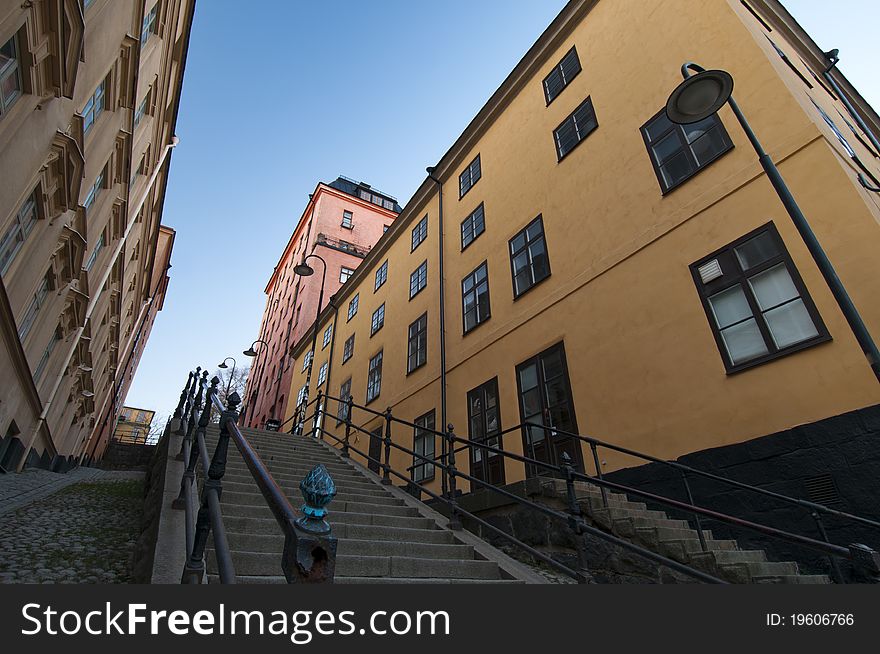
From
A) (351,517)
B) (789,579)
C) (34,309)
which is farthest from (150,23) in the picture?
(789,579)

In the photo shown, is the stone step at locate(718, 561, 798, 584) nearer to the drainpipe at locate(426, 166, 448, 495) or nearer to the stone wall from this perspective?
the stone wall

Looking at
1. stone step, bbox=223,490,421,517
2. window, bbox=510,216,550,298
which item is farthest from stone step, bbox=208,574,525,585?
window, bbox=510,216,550,298

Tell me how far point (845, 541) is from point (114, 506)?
10117 mm

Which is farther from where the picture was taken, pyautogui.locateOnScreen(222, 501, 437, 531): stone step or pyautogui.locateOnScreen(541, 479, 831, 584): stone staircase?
pyautogui.locateOnScreen(222, 501, 437, 531): stone step

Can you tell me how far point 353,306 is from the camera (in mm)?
22078

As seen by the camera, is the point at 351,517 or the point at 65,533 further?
the point at 351,517

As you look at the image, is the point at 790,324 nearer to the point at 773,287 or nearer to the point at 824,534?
the point at 773,287

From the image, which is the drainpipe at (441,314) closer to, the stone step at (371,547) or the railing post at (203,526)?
the stone step at (371,547)

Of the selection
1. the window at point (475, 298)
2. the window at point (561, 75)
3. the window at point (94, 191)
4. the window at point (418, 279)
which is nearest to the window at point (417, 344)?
the window at point (418, 279)

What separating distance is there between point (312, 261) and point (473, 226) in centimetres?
2132

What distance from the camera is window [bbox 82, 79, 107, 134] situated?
10247mm

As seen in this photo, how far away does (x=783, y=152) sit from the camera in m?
6.69

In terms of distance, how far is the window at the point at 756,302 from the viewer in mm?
5895

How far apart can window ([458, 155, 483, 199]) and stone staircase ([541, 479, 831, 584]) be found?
37.1 ft
